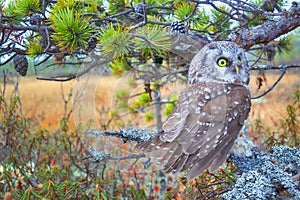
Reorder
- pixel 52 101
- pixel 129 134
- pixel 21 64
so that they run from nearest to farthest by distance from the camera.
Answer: pixel 129 134, pixel 21 64, pixel 52 101

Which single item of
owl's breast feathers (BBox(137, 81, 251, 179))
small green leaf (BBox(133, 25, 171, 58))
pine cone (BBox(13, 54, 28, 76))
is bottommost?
owl's breast feathers (BBox(137, 81, 251, 179))

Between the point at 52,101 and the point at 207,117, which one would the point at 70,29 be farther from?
the point at 52,101

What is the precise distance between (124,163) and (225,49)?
39cm

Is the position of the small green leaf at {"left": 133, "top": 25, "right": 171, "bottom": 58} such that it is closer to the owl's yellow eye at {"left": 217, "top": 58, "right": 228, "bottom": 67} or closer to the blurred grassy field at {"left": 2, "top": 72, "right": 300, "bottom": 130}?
the owl's yellow eye at {"left": 217, "top": 58, "right": 228, "bottom": 67}

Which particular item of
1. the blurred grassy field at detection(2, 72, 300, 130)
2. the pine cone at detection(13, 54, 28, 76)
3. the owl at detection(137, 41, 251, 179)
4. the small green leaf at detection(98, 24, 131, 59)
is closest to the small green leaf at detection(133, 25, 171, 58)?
the small green leaf at detection(98, 24, 131, 59)

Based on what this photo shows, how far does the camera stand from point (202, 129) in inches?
25.8

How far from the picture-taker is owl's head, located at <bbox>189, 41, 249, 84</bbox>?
655 millimetres

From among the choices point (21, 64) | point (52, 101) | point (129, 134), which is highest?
point (21, 64)

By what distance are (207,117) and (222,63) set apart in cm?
9

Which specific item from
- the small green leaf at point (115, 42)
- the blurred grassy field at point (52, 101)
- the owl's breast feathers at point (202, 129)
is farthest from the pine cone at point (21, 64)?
the blurred grassy field at point (52, 101)

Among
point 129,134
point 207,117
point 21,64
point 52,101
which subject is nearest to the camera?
point 207,117

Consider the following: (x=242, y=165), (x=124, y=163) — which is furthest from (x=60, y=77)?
(x=242, y=165)

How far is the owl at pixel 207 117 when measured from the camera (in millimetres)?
656

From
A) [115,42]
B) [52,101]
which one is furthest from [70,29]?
[52,101]
